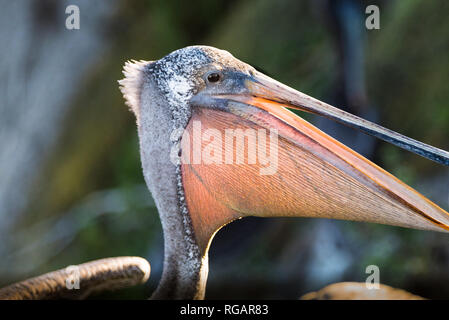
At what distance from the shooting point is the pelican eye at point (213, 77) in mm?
1309

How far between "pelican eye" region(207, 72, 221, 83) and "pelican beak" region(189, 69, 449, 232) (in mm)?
38

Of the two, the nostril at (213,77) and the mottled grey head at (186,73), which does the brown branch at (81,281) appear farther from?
the nostril at (213,77)

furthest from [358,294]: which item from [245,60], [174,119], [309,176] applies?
[245,60]

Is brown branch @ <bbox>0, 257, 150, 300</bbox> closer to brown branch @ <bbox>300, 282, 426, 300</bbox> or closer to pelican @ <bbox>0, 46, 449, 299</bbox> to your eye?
pelican @ <bbox>0, 46, 449, 299</bbox>

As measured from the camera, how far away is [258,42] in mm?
3260

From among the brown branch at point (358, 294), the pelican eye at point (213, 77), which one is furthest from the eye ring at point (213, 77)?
the brown branch at point (358, 294)

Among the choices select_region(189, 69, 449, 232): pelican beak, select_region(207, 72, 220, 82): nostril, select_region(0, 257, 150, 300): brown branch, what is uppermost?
select_region(207, 72, 220, 82): nostril

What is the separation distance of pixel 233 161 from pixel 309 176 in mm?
193

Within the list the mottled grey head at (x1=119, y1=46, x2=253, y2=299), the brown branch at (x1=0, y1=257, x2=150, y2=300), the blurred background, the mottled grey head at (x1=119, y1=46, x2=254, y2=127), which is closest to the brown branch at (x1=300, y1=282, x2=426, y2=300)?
the mottled grey head at (x1=119, y1=46, x2=253, y2=299)

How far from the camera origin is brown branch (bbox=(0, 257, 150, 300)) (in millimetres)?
1512

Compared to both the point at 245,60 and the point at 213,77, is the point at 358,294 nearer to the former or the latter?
the point at 213,77

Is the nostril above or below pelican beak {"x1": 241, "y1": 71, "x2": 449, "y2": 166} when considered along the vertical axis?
above

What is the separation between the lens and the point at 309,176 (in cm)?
123
